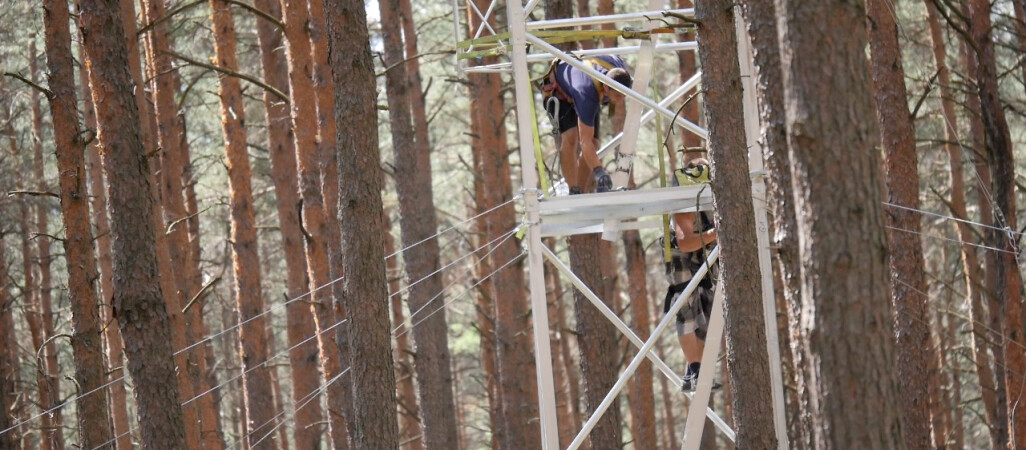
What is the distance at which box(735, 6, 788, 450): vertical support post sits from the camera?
25.8 feet

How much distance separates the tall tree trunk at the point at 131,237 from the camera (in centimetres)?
834

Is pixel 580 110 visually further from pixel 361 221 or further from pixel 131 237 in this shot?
pixel 131 237

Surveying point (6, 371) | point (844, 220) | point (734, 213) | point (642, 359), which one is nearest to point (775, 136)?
point (734, 213)

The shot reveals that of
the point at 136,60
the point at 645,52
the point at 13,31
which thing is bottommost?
the point at 645,52

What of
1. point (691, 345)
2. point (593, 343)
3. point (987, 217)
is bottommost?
point (593, 343)

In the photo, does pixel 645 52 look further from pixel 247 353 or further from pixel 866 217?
pixel 247 353

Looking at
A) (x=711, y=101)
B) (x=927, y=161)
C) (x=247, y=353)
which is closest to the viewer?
(x=711, y=101)

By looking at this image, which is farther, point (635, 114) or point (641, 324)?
point (641, 324)

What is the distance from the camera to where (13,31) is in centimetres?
1623

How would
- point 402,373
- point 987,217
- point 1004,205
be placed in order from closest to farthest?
point 1004,205 → point 987,217 → point 402,373

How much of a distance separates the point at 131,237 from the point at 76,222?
160 centimetres

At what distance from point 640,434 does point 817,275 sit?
1162 centimetres

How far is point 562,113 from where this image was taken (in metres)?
8.75

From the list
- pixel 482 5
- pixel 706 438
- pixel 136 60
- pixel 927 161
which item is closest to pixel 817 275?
pixel 136 60
